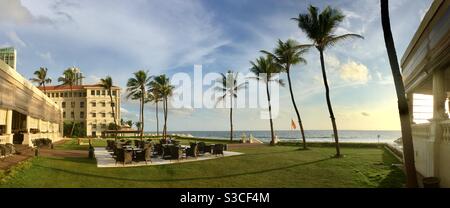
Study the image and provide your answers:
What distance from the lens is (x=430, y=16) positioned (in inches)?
424

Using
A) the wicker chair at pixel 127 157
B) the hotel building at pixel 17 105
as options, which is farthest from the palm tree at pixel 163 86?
the wicker chair at pixel 127 157

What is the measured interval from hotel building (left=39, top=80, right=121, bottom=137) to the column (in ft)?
259

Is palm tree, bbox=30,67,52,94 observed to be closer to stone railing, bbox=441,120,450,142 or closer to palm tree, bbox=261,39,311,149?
palm tree, bbox=261,39,311,149

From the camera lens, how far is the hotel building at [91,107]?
3300 inches

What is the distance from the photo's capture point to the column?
34.6 feet

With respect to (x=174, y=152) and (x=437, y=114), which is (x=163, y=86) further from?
(x=437, y=114)

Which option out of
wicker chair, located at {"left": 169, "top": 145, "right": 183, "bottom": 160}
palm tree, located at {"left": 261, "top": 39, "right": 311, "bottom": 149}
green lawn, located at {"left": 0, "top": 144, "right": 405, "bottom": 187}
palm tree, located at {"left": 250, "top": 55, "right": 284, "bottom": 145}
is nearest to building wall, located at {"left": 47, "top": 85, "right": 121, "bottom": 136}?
palm tree, located at {"left": 250, "top": 55, "right": 284, "bottom": 145}

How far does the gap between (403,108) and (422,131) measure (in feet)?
15.3

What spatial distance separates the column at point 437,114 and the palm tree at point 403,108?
6.85 ft

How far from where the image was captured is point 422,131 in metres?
12.9

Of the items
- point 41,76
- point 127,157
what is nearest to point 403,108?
point 127,157

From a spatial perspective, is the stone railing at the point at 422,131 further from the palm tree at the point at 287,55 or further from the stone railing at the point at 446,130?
the palm tree at the point at 287,55
